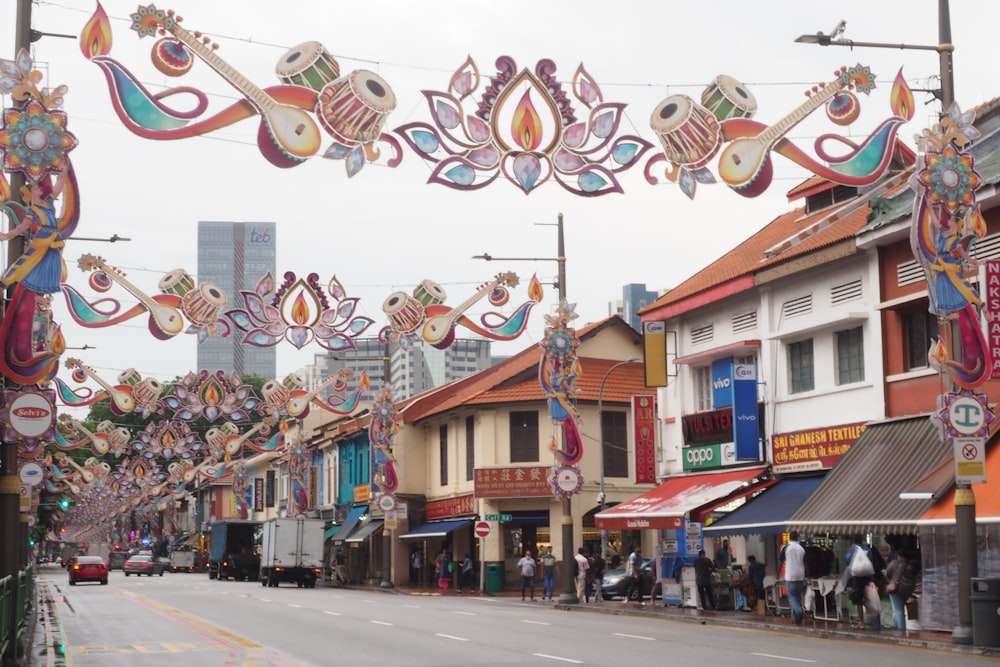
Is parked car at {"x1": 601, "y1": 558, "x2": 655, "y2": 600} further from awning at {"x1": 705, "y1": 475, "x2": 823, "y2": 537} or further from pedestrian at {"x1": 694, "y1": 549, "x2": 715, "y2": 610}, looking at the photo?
awning at {"x1": 705, "y1": 475, "x2": 823, "y2": 537}

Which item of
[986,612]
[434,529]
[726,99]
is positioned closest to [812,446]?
[986,612]

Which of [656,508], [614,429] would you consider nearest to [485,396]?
[614,429]

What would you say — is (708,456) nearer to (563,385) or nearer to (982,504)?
(563,385)

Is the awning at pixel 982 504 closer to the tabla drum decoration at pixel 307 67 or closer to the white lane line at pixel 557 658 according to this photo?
the white lane line at pixel 557 658

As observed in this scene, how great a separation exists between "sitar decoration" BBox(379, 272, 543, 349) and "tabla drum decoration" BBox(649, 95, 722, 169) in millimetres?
10883

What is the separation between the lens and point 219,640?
2420cm

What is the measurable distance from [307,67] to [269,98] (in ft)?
2.26

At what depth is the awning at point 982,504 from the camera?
22.7 m

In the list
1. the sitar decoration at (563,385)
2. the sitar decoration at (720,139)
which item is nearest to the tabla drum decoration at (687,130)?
the sitar decoration at (720,139)

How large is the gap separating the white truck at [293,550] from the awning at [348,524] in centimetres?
660

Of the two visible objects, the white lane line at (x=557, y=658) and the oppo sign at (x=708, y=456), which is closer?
the white lane line at (x=557, y=658)

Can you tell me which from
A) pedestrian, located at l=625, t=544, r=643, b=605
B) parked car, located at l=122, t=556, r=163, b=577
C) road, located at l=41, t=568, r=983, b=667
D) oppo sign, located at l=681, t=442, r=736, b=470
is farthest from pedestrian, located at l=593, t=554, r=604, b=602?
parked car, located at l=122, t=556, r=163, b=577

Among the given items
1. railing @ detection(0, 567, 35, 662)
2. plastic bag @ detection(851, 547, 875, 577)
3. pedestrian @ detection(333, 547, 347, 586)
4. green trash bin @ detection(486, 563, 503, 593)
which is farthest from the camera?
pedestrian @ detection(333, 547, 347, 586)

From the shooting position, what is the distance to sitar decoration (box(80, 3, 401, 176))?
18719 millimetres
